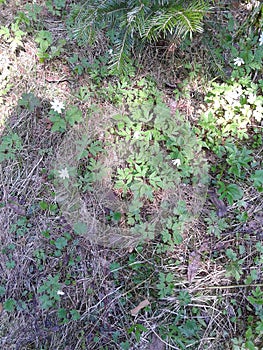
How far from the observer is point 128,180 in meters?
2.76

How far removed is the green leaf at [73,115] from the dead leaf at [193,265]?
1.46 metres

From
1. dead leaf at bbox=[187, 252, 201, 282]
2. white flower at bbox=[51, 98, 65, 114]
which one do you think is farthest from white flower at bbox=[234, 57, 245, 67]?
dead leaf at bbox=[187, 252, 201, 282]

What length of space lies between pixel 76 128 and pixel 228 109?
130 centimetres

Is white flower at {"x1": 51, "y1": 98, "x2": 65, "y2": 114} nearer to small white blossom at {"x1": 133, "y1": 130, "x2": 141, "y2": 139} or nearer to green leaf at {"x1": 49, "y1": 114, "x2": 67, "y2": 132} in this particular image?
green leaf at {"x1": 49, "y1": 114, "x2": 67, "y2": 132}

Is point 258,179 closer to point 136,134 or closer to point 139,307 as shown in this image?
point 136,134

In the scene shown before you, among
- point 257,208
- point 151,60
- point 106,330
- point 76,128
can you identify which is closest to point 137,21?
point 151,60

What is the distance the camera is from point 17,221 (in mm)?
2750

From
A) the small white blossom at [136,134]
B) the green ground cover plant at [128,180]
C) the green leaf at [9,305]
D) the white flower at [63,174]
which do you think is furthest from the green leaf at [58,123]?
the green leaf at [9,305]

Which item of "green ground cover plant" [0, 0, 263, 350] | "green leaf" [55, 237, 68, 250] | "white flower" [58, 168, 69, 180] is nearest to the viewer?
"green ground cover plant" [0, 0, 263, 350]

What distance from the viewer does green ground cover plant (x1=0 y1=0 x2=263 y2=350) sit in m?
2.48

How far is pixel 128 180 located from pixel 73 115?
755 mm

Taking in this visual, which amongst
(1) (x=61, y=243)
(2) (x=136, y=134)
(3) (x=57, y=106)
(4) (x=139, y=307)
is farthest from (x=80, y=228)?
(3) (x=57, y=106)

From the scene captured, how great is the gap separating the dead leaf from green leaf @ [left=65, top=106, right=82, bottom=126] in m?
1.46

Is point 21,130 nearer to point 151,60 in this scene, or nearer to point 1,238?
point 1,238
